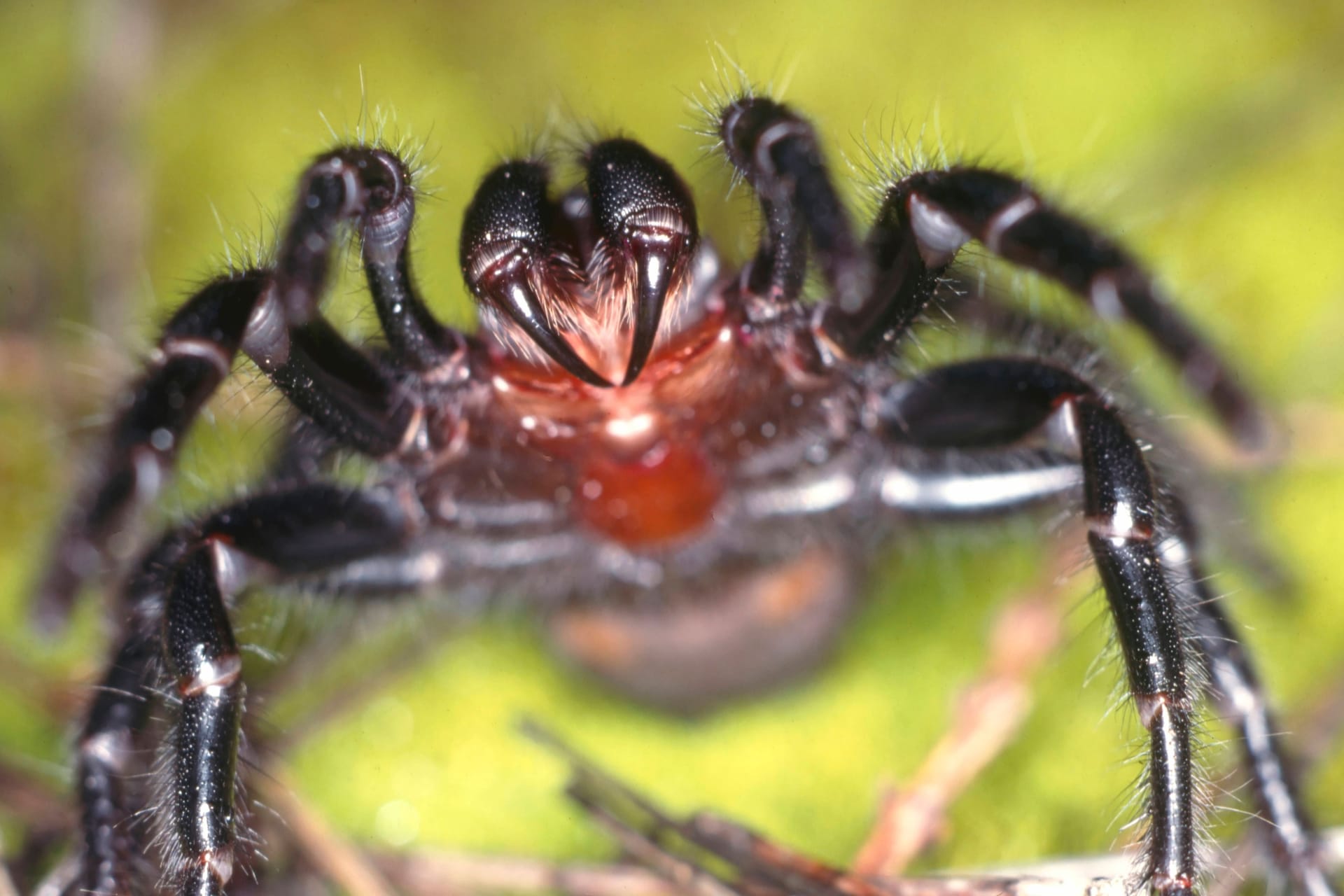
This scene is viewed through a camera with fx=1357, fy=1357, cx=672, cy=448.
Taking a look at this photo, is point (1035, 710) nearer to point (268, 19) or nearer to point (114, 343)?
point (114, 343)

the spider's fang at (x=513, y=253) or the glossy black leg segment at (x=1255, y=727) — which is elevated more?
the spider's fang at (x=513, y=253)

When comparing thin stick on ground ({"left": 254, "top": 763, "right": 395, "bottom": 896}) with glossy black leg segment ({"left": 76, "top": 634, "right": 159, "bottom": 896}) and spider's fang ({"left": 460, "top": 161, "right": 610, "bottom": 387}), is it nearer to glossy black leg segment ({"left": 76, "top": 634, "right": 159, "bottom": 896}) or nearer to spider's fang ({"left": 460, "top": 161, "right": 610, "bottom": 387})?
glossy black leg segment ({"left": 76, "top": 634, "right": 159, "bottom": 896})

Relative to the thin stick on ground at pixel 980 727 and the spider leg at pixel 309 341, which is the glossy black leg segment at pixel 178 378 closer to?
the spider leg at pixel 309 341

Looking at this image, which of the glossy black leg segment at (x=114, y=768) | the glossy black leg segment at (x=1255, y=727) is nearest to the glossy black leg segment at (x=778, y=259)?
the glossy black leg segment at (x=1255, y=727)

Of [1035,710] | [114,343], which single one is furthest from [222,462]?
[1035,710]

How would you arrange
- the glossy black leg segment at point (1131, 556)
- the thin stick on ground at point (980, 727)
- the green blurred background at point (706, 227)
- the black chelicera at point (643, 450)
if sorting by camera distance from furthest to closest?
the green blurred background at point (706, 227), the thin stick on ground at point (980, 727), the black chelicera at point (643, 450), the glossy black leg segment at point (1131, 556)

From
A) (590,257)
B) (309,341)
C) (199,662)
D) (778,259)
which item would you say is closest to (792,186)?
(778,259)
